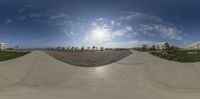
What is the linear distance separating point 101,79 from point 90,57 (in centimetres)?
238

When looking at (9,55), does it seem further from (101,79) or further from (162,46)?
(162,46)

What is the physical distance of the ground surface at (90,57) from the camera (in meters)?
18.1

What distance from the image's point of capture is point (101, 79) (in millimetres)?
16703

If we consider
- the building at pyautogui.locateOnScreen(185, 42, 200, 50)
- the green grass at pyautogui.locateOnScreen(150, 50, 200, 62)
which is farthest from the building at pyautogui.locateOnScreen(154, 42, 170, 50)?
the building at pyautogui.locateOnScreen(185, 42, 200, 50)

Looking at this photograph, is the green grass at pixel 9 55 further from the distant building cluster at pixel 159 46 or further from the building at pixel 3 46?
the distant building cluster at pixel 159 46

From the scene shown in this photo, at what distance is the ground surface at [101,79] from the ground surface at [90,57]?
1.27 feet

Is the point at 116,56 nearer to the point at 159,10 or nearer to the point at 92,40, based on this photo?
the point at 92,40

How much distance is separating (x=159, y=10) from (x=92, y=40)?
18.1ft

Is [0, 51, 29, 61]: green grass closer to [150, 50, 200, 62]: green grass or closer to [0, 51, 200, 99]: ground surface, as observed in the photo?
[0, 51, 200, 99]: ground surface

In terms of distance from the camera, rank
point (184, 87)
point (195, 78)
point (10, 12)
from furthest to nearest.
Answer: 1. point (10, 12)
2. point (195, 78)
3. point (184, 87)

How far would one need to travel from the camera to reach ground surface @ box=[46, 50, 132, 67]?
18.1 meters

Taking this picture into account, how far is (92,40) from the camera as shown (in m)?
17.3

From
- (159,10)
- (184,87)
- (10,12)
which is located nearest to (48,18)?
(10,12)

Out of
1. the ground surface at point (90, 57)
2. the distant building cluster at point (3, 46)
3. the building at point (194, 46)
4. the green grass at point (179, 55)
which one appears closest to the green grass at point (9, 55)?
the distant building cluster at point (3, 46)
